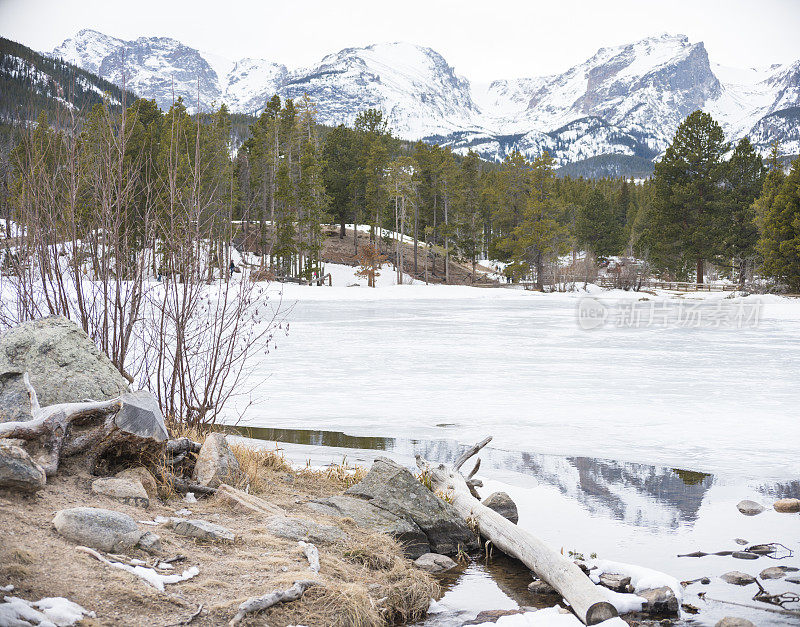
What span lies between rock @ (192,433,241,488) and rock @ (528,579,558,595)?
9.24 feet

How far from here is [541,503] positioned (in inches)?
269

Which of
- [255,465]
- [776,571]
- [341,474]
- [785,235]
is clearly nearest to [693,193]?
[785,235]

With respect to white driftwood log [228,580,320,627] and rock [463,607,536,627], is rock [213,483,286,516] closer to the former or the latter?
white driftwood log [228,580,320,627]

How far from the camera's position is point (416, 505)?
621 centimetres

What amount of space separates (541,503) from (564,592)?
2.10m

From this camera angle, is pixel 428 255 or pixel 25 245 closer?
pixel 25 245

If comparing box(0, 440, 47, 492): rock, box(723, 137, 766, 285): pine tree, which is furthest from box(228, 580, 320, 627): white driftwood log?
box(723, 137, 766, 285): pine tree

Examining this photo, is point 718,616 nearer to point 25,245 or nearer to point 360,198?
point 25,245

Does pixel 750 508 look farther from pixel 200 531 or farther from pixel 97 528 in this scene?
pixel 97 528

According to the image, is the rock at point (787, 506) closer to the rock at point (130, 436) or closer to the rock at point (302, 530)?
the rock at point (302, 530)

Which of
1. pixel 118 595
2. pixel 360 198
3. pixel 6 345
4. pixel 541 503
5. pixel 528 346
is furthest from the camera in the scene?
pixel 360 198

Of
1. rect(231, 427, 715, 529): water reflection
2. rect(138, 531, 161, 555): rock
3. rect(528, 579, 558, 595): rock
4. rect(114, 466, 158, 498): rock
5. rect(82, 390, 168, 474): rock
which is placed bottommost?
rect(528, 579, 558, 595): rock

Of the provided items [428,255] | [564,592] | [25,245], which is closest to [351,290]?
[428,255]

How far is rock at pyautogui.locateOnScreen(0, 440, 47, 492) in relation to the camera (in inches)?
172
